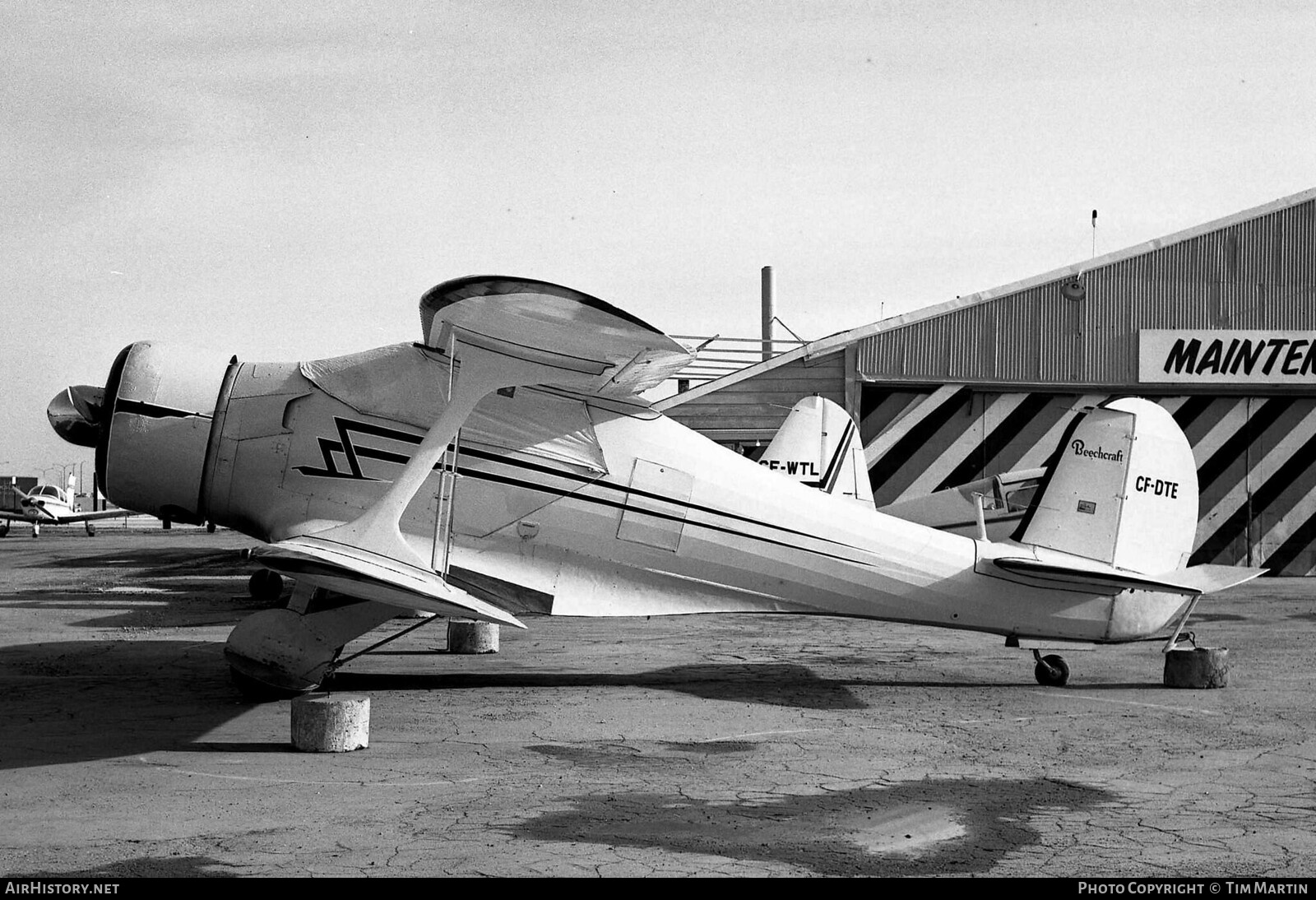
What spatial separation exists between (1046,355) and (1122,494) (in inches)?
614

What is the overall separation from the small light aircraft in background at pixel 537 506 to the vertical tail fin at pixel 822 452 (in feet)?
24.5

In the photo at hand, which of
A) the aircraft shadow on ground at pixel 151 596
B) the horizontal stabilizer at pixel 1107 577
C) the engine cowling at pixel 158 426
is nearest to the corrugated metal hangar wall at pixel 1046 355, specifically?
the aircraft shadow on ground at pixel 151 596

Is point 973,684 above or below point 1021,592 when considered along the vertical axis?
below

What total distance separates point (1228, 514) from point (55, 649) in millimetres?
23222

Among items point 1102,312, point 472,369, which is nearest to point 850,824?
point 472,369

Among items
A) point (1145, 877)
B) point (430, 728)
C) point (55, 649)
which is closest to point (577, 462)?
point (430, 728)

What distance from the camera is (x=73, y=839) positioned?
5.25 metres

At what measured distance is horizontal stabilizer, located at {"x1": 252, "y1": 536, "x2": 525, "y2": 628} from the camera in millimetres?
6859

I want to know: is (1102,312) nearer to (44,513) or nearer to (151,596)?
(151,596)

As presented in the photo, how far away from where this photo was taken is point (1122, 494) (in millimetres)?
10117

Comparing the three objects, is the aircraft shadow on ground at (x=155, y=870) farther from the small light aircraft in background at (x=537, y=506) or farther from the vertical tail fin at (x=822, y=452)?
the vertical tail fin at (x=822, y=452)

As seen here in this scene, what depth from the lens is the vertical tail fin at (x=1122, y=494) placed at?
10086 millimetres
